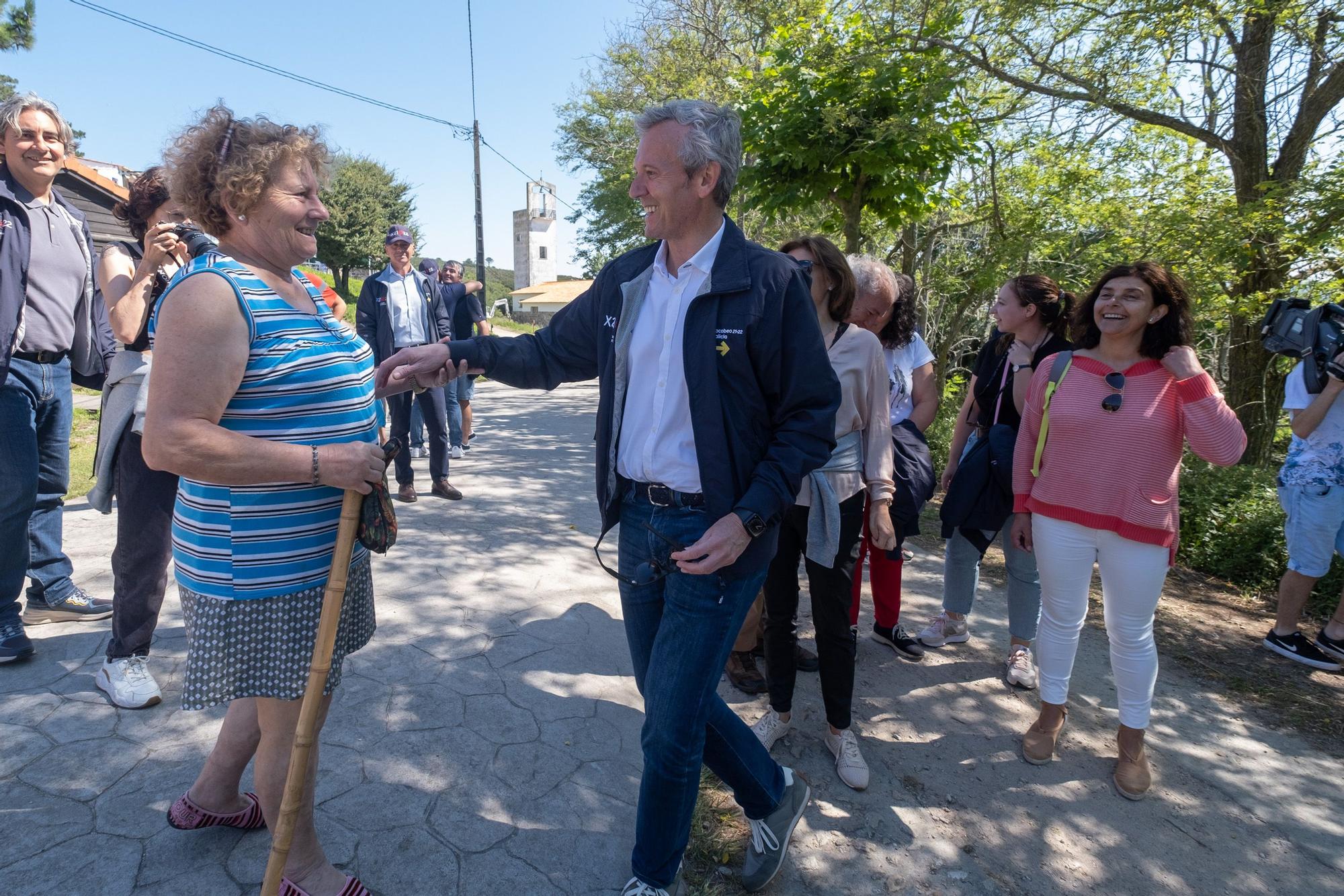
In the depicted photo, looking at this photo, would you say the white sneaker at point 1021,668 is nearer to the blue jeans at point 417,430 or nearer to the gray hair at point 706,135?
the gray hair at point 706,135

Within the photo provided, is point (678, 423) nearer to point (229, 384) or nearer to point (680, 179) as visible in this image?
point (680, 179)

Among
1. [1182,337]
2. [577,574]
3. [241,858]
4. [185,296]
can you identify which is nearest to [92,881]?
[241,858]

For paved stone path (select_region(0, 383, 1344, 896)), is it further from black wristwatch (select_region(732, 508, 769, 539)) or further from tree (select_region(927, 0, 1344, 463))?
tree (select_region(927, 0, 1344, 463))

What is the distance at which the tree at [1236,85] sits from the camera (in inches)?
211

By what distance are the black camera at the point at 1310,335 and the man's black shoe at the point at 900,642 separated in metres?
2.34

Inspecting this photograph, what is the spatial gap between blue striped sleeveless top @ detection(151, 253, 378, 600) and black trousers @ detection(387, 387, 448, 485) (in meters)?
3.94

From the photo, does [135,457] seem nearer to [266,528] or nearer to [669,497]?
[266,528]

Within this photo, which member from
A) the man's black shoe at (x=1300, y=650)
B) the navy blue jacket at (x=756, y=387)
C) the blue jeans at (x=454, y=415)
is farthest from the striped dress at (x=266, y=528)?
the blue jeans at (x=454, y=415)

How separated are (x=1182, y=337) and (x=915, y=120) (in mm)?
3158

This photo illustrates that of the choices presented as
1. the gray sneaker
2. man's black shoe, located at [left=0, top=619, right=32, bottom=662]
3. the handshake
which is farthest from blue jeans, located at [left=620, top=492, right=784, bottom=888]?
man's black shoe, located at [left=0, top=619, right=32, bottom=662]

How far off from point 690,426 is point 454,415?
586cm

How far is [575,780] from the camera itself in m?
2.66

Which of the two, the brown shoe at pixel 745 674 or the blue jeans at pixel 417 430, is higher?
the blue jeans at pixel 417 430

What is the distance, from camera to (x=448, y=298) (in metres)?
7.65
